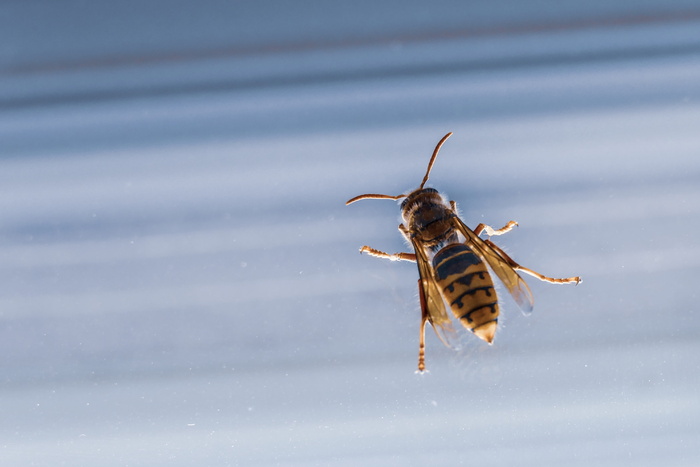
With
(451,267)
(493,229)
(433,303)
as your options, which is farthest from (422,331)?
(493,229)

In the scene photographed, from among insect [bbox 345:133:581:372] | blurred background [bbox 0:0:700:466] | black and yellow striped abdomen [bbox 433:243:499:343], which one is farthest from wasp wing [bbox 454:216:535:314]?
blurred background [bbox 0:0:700:466]

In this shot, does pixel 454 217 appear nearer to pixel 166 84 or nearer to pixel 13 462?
pixel 166 84

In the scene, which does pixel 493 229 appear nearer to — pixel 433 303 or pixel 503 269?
pixel 503 269

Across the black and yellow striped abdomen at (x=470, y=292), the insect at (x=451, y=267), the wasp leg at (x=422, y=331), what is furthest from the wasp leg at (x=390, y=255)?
the black and yellow striped abdomen at (x=470, y=292)

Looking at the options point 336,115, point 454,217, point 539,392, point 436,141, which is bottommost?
point 539,392

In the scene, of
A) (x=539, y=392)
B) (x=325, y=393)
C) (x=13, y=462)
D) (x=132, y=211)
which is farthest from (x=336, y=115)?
Result: (x=13, y=462)

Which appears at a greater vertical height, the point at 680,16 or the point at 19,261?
the point at 680,16

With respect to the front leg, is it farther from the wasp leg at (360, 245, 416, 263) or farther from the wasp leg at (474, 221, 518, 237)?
the wasp leg at (360, 245, 416, 263)
